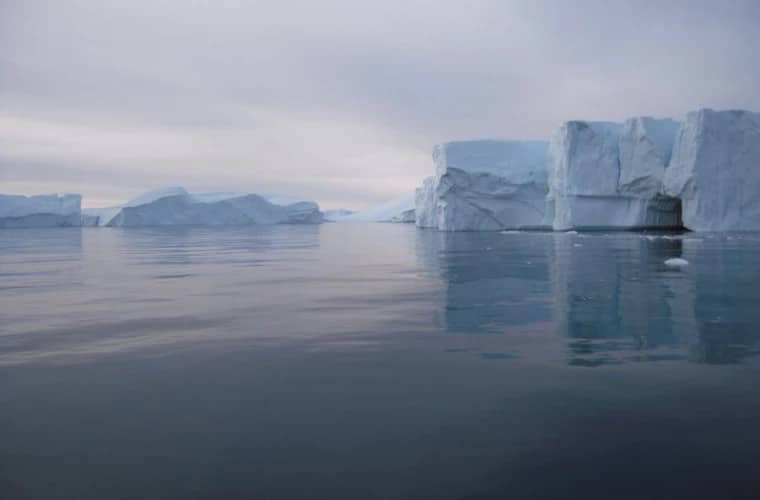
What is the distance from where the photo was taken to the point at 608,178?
27.8 m

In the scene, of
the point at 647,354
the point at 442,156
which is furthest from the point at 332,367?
the point at 442,156

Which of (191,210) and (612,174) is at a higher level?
(612,174)

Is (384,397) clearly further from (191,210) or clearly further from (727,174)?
(191,210)

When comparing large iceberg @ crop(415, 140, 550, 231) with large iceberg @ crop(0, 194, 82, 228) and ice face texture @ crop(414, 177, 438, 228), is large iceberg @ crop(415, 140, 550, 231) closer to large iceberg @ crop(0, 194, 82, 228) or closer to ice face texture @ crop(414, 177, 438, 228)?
ice face texture @ crop(414, 177, 438, 228)

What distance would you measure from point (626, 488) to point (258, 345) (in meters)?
3.24

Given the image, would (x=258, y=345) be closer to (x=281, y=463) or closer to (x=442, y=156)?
(x=281, y=463)

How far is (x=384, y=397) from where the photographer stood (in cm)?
337

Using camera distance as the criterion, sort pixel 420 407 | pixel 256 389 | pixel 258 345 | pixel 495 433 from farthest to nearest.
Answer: pixel 258 345
pixel 256 389
pixel 420 407
pixel 495 433

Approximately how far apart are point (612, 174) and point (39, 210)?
170 ft

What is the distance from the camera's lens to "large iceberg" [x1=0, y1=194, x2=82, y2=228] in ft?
167

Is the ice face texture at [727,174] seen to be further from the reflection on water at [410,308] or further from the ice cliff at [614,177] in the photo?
the reflection on water at [410,308]

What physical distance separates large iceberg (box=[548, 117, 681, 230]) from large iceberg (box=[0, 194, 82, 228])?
48.6 m

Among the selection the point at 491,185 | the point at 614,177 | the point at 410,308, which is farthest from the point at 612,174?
the point at 410,308

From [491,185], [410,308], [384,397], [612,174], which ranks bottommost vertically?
[384,397]
